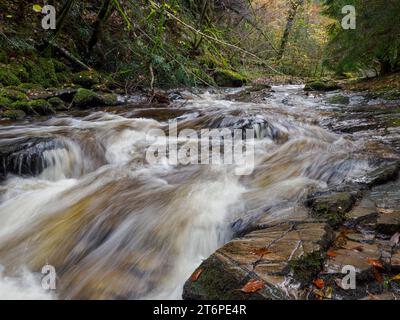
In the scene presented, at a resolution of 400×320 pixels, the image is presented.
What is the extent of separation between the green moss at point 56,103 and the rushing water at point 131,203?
90 centimetres

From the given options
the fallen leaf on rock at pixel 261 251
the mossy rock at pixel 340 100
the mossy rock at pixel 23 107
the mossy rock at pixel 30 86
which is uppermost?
the mossy rock at pixel 30 86

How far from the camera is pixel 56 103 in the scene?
698cm

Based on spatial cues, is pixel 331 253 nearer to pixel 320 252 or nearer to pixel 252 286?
pixel 320 252

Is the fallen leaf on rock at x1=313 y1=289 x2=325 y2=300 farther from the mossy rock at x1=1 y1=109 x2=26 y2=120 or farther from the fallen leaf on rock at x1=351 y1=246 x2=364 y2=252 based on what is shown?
the mossy rock at x1=1 y1=109 x2=26 y2=120

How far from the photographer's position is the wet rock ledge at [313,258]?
7.05 ft

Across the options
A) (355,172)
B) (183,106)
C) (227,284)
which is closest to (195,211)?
(227,284)

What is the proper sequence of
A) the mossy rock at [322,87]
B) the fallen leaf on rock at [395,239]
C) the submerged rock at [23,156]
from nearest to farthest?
1. the fallen leaf on rock at [395,239]
2. the submerged rock at [23,156]
3. the mossy rock at [322,87]

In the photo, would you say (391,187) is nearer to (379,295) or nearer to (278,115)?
(379,295)

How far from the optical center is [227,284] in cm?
222

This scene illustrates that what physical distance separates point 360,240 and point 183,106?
622cm

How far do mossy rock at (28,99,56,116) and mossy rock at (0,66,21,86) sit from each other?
2.85ft

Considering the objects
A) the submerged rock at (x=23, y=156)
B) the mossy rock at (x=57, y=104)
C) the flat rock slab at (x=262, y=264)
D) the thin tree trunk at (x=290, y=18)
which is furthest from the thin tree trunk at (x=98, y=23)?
the thin tree trunk at (x=290, y=18)

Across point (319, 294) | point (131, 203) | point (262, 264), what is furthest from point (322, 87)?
point (319, 294)

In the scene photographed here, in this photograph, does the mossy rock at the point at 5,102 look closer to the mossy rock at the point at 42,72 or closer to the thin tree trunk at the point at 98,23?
the mossy rock at the point at 42,72
